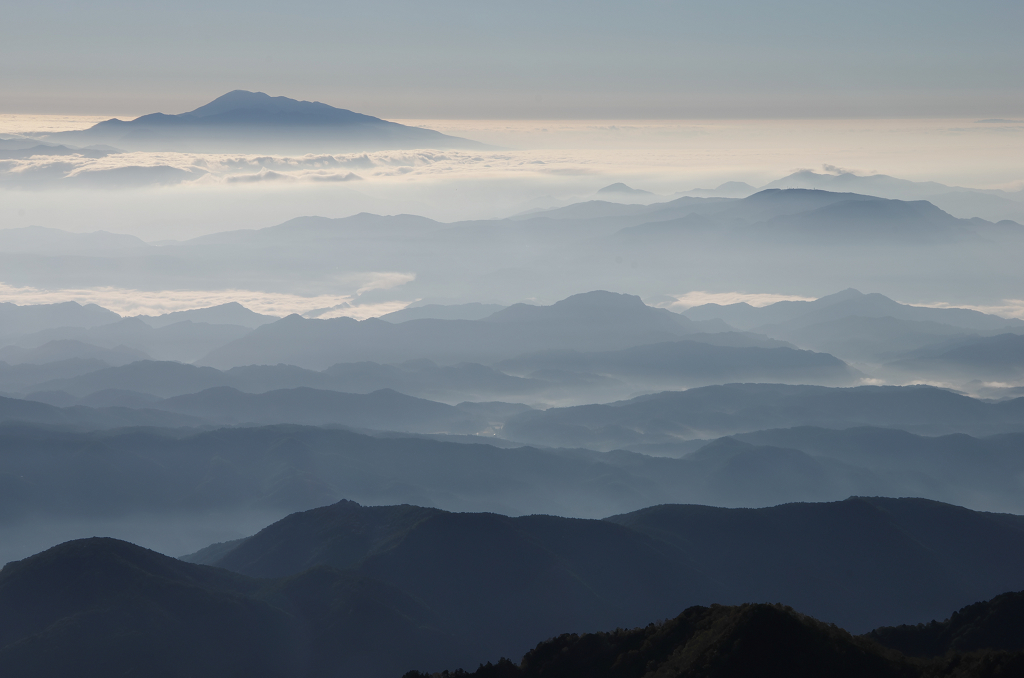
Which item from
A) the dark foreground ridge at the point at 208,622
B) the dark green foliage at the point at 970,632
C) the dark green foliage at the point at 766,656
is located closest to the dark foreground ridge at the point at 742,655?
the dark green foliage at the point at 766,656

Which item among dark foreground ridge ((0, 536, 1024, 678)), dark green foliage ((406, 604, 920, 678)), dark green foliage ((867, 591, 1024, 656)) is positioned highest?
dark green foliage ((406, 604, 920, 678))

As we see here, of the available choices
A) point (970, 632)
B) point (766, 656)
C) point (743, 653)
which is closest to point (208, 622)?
point (743, 653)

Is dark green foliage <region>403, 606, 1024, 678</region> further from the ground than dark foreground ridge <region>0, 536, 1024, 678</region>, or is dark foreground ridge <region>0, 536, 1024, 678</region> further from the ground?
dark green foliage <region>403, 606, 1024, 678</region>

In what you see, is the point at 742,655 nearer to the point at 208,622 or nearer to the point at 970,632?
the point at 970,632

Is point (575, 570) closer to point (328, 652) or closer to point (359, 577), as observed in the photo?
point (359, 577)

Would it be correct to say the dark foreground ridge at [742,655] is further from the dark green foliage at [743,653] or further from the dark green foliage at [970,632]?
the dark green foliage at [970,632]

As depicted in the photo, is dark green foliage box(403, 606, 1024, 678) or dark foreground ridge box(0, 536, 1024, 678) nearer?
dark green foliage box(403, 606, 1024, 678)

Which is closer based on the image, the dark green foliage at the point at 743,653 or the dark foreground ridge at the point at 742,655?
the dark foreground ridge at the point at 742,655

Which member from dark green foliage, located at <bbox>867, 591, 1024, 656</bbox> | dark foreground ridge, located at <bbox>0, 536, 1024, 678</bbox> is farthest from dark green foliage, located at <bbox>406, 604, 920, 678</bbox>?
dark foreground ridge, located at <bbox>0, 536, 1024, 678</bbox>

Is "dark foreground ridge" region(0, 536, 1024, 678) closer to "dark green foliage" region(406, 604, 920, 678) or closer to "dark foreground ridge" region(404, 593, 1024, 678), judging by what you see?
"dark foreground ridge" region(404, 593, 1024, 678)

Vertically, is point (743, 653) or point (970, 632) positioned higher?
point (743, 653)

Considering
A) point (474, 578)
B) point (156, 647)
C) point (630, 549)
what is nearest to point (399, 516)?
point (474, 578)
